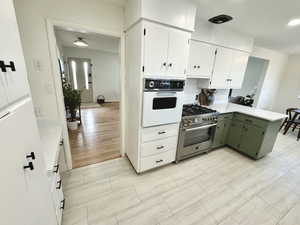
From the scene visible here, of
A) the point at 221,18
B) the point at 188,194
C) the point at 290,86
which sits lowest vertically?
the point at 188,194

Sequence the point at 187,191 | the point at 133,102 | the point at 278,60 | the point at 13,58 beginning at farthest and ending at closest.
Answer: the point at 278,60
the point at 133,102
the point at 187,191
the point at 13,58

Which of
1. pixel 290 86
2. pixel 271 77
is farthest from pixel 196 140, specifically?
pixel 290 86

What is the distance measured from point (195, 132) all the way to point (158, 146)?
0.78m

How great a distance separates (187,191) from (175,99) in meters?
1.34

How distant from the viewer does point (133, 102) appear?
2035 mm

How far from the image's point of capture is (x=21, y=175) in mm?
639

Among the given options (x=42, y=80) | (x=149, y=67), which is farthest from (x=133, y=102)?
(x=42, y=80)

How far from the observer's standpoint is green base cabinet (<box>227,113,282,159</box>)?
96.7 inches

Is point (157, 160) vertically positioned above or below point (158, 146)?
below

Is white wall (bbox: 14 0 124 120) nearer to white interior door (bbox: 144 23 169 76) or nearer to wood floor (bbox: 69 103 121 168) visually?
white interior door (bbox: 144 23 169 76)

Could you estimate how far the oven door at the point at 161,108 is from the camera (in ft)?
6.04

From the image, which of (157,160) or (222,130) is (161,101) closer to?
(157,160)

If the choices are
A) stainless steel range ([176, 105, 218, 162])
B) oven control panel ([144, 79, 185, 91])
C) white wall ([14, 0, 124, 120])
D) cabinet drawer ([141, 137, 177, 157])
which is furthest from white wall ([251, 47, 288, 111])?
white wall ([14, 0, 124, 120])

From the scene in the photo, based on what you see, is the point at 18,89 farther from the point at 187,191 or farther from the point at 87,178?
the point at 187,191
